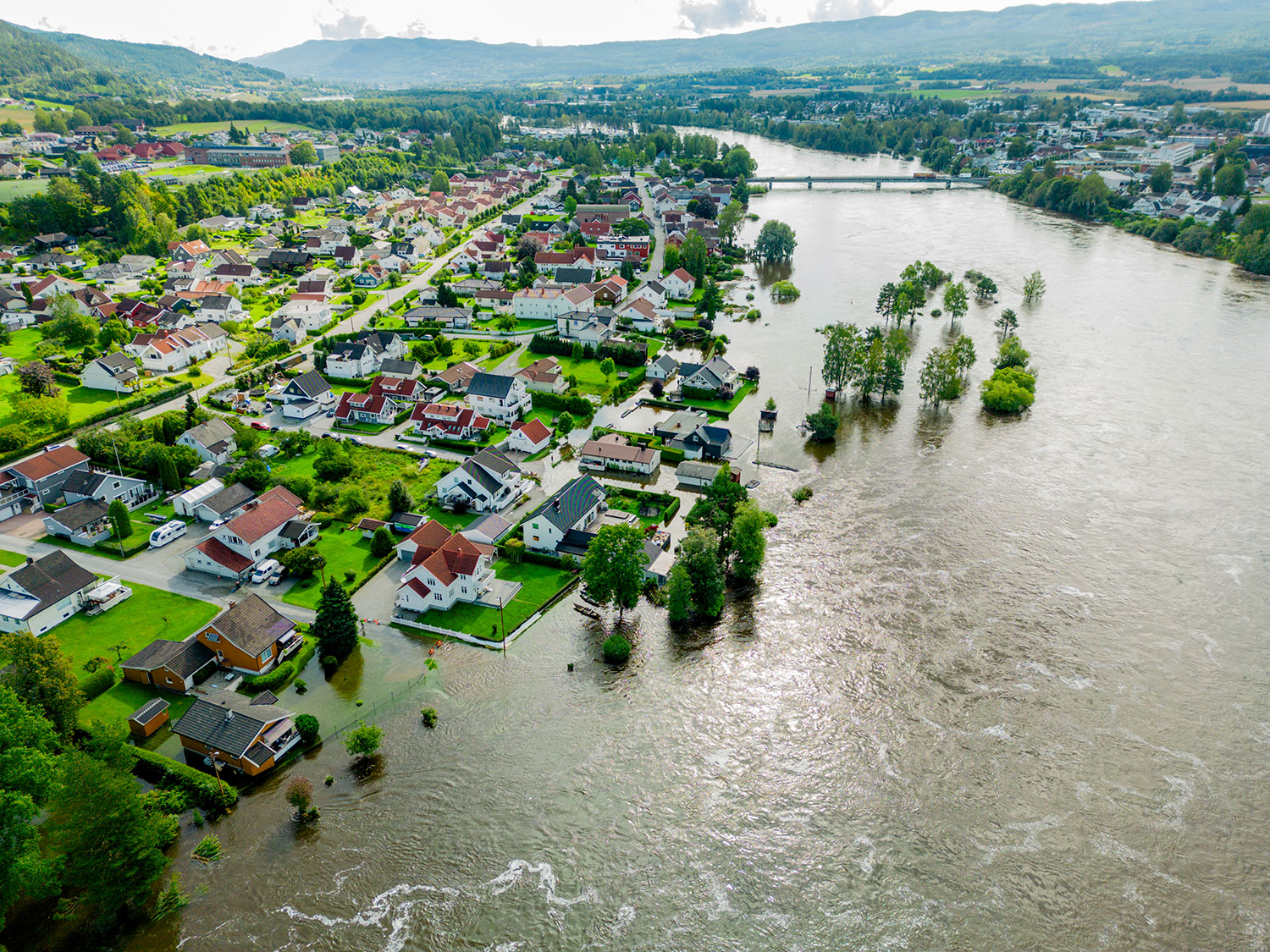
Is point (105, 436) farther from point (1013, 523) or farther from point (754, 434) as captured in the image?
point (1013, 523)

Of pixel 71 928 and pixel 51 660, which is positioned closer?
pixel 71 928

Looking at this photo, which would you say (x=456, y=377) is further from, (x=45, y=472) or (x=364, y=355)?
(x=45, y=472)

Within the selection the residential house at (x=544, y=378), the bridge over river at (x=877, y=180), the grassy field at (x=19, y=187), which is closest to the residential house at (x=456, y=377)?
the residential house at (x=544, y=378)

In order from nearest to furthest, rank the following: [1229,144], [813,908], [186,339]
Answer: [813,908]
[186,339]
[1229,144]

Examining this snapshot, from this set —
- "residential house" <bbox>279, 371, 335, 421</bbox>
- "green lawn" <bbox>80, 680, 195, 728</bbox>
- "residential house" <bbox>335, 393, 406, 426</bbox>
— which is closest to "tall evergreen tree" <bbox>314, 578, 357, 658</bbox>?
"green lawn" <bbox>80, 680, 195, 728</bbox>

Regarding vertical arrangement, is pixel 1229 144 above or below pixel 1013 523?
above

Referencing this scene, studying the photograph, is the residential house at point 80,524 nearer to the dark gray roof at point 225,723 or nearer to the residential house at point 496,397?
the dark gray roof at point 225,723

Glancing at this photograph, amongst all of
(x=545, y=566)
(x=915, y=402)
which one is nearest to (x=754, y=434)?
(x=915, y=402)
